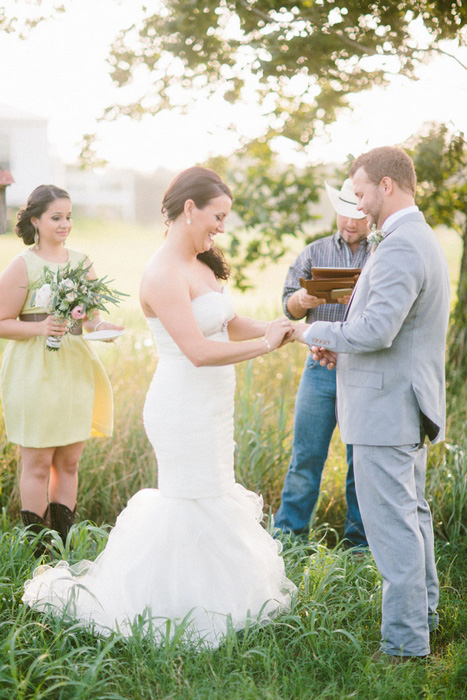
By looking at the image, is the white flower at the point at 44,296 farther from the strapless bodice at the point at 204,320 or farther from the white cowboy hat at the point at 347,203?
the white cowboy hat at the point at 347,203

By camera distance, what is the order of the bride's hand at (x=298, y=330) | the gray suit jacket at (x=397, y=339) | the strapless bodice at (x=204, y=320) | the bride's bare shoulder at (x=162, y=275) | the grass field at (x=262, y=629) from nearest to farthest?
1. the grass field at (x=262, y=629)
2. the gray suit jacket at (x=397, y=339)
3. the bride's bare shoulder at (x=162, y=275)
4. the strapless bodice at (x=204, y=320)
5. the bride's hand at (x=298, y=330)

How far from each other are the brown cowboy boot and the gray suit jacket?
1.90 meters

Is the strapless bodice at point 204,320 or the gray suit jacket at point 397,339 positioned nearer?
the gray suit jacket at point 397,339

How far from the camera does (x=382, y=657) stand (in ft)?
10.3

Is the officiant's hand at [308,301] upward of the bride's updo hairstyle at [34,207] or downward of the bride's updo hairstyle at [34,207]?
downward

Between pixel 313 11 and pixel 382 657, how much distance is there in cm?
393

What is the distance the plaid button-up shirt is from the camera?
4441mm

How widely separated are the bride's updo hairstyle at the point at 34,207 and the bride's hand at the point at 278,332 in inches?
60.7

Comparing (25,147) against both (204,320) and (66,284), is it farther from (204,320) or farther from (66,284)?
(204,320)

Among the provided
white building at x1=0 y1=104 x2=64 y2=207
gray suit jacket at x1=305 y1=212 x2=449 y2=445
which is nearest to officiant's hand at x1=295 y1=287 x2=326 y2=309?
gray suit jacket at x1=305 y1=212 x2=449 y2=445

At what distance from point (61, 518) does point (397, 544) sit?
209 centimetres

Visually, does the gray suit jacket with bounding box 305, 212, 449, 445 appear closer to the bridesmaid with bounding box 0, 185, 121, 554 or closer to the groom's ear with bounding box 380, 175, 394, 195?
the groom's ear with bounding box 380, 175, 394, 195

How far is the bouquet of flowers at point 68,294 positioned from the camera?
3850 mm

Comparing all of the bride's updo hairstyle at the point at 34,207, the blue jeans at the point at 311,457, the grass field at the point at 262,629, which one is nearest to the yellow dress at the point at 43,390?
the bride's updo hairstyle at the point at 34,207
